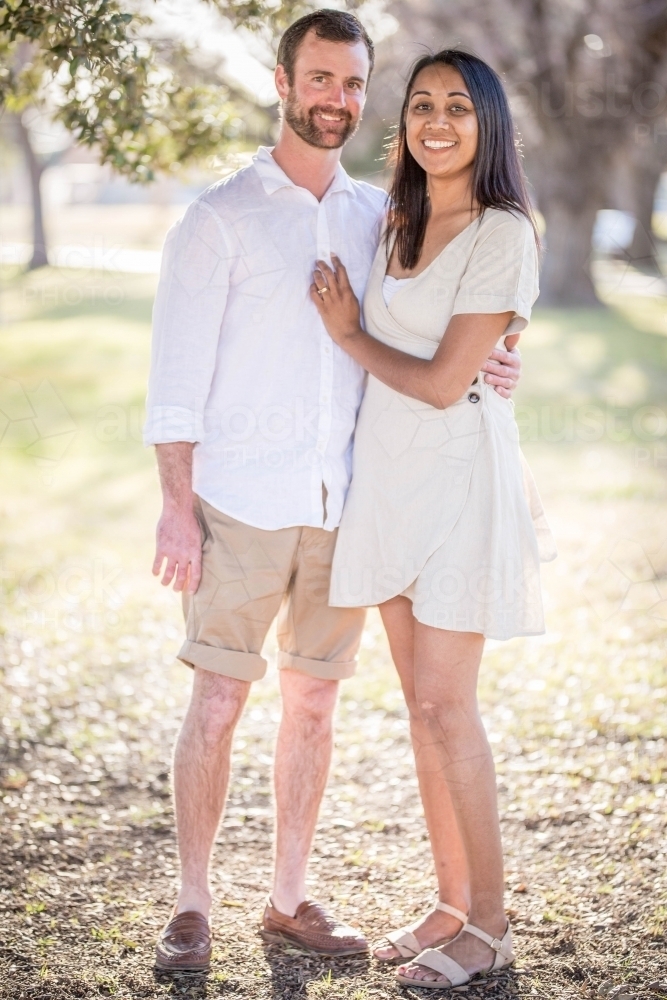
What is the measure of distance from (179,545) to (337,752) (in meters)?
1.86

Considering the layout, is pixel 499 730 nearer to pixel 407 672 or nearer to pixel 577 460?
pixel 407 672

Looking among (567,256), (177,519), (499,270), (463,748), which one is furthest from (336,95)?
(567,256)

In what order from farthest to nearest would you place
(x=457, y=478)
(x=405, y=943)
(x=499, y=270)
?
(x=405, y=943)
(x=457, y=478)
(x=499, y=270)

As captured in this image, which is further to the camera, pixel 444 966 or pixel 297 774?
pixel 297 774

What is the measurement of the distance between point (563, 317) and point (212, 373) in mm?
15768

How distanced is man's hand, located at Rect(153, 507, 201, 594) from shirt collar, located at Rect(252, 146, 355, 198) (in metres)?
0.89

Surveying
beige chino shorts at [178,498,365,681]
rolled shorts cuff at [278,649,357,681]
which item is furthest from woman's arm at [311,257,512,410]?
rolled shorts cuff at [278,649,357,681]

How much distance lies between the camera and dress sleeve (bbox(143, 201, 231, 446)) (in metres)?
2.77

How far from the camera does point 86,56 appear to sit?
305cm

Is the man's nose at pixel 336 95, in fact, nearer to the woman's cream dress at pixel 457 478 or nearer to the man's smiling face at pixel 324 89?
the man's smiling face at pixel 324 89

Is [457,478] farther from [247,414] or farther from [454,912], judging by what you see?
[454,912]

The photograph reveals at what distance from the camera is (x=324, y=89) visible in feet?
9.25

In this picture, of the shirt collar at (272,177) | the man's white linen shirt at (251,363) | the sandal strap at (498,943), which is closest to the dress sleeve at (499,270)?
the man's white linen shirt at (251,363)

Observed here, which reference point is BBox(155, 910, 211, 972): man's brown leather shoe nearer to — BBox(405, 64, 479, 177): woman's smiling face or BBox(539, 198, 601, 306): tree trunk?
BBox(405, 64, 479, 177): woman's smiling face
